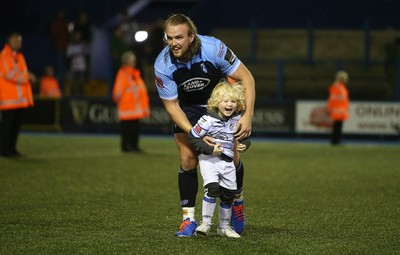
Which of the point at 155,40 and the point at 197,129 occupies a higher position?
the point at 155,40

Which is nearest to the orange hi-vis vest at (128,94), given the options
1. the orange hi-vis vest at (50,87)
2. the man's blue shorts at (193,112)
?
the orange hi-vis vest at (50,87)

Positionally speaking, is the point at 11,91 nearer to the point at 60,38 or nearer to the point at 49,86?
the point at 49,86

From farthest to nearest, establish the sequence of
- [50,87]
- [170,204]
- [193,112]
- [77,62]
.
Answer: [77,62], [50,87], [170,204], [193,112]

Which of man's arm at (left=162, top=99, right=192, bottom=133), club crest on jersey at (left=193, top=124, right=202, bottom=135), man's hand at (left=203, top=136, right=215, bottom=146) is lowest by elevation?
man's hand at (left=203, top=136, right=215, bottom=146)

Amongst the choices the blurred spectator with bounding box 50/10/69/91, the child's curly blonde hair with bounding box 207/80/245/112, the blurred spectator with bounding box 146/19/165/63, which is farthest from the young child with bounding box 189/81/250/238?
the blurred spectator with bounding box 50/10/69/91

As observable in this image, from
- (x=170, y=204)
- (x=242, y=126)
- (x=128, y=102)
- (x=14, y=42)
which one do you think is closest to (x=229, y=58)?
(x=242, y=126)

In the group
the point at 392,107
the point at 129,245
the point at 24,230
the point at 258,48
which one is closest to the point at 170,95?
the point at 129,245

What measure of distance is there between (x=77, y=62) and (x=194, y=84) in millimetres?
19685

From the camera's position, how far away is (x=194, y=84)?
7.53 metres

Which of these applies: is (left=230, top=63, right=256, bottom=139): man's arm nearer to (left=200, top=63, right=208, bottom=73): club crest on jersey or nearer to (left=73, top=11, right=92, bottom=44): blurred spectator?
(left=200, top=63, right=208, bottom=73): club crest on jersey

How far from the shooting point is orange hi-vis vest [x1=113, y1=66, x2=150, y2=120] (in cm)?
1827

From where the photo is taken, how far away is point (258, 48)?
2834 cm

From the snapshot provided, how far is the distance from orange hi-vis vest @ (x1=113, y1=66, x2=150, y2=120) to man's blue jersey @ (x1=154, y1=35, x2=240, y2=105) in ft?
35.3

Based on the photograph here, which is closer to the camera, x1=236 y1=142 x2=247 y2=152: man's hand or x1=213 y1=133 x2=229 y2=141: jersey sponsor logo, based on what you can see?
x1=213 y1=133 x2=229 y2=141: jersey sponsor logo
